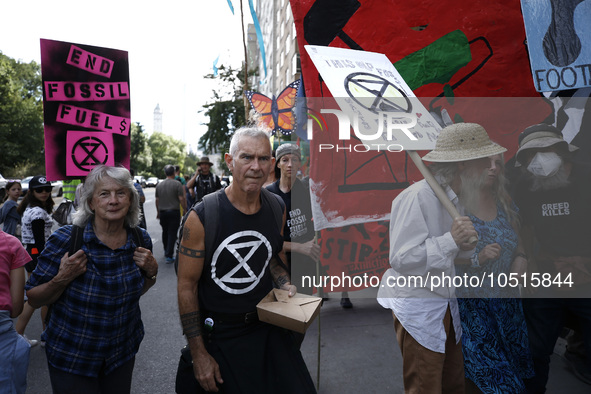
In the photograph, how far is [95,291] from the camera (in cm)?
198

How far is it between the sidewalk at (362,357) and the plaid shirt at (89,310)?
1.82 meters

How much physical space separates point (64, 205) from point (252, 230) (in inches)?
154

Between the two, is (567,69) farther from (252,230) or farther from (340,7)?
(252,230)

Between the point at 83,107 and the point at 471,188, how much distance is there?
263 cm

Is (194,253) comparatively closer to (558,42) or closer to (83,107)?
(83,107)

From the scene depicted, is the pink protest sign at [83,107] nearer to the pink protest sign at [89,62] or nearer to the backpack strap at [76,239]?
the pink protest sign at [89,62]

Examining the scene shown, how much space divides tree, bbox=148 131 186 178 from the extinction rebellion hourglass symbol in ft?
256

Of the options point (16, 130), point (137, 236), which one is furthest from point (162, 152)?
point (137, 236)

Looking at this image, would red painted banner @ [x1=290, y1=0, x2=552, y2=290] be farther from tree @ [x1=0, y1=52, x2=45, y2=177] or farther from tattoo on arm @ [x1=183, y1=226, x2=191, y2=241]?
tree @ [x1=0, y1=52, x2=45, y2=177]

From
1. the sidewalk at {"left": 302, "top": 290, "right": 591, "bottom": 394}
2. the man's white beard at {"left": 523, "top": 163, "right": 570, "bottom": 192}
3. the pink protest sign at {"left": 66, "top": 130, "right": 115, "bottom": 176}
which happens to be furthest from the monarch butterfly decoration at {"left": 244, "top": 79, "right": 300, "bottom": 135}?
the man's white beard at {"left": 523, "top": 163, "right": 570, "bottom": 192}

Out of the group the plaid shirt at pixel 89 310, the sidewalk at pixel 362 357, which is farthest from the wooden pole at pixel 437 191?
the sidewalk at pixel 362 357

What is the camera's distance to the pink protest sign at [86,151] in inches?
105

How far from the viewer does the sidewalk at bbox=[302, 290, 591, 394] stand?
3168 mm

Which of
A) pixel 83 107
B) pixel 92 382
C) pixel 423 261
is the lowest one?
pixel 92 382
